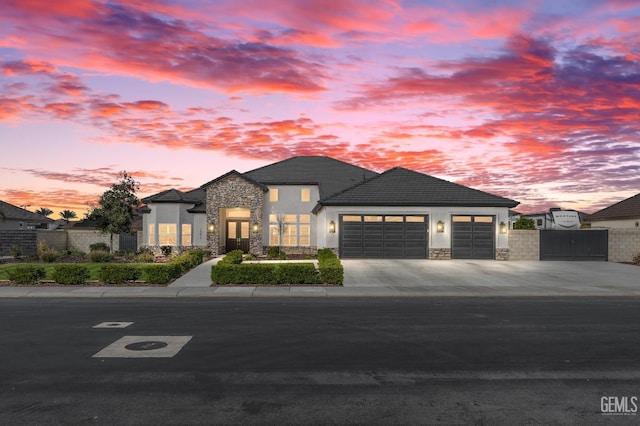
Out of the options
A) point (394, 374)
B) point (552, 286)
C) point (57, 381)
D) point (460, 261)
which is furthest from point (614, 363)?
point (460, 261)

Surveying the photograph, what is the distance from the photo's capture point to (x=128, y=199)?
3134cm

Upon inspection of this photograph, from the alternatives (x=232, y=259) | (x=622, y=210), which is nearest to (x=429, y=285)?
(x=232, y=259)

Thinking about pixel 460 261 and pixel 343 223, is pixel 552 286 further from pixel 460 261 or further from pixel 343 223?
pixel 343 223

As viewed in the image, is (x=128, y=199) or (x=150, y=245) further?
(x=150, y=245)

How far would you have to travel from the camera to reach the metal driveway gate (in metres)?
32.0

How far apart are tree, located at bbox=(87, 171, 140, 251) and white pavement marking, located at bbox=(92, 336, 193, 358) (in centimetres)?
2158

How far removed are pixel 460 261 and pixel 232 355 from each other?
2349 cm

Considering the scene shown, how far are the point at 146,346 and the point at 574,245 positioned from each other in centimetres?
2982

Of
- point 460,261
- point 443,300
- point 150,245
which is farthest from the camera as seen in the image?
point 150,245

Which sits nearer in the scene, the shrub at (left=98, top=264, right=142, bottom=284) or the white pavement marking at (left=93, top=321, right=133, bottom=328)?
the white pavement marking at (left=93, top=321, right=133, bottom=328)

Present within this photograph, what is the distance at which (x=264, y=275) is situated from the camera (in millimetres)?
19484

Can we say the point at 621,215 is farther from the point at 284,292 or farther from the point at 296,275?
the point at 284,292
